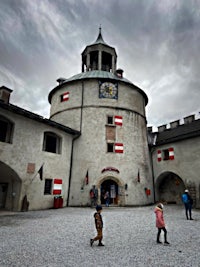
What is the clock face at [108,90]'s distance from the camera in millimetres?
21381

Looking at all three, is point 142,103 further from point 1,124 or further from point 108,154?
point 1,124

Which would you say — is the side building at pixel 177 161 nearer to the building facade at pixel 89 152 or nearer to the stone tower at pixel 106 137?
the building facade at pixel 89 152

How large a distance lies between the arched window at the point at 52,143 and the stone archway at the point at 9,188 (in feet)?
13.4

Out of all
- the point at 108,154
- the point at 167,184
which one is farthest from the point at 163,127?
the point at 108,154

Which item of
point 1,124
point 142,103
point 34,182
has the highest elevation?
point 142,103

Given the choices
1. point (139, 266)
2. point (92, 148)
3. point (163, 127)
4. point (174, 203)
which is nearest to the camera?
point (139, 266)

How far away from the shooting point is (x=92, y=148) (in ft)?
63.0

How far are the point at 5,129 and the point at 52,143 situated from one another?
4652mm

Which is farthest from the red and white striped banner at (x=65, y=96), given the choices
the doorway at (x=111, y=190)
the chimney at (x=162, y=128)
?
the chimney at (x=162, y=128)

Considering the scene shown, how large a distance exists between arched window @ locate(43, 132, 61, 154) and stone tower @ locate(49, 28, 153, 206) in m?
2.02

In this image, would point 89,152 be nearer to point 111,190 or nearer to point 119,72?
point 111,190

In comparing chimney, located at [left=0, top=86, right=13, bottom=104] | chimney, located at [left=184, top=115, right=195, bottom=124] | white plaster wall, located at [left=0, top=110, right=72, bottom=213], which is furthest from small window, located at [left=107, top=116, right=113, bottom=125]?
chimney, located at [left=184, top=115, right=195, bottom=124]

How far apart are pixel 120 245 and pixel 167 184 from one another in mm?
18593

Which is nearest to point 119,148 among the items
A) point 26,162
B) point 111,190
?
point 111,190
